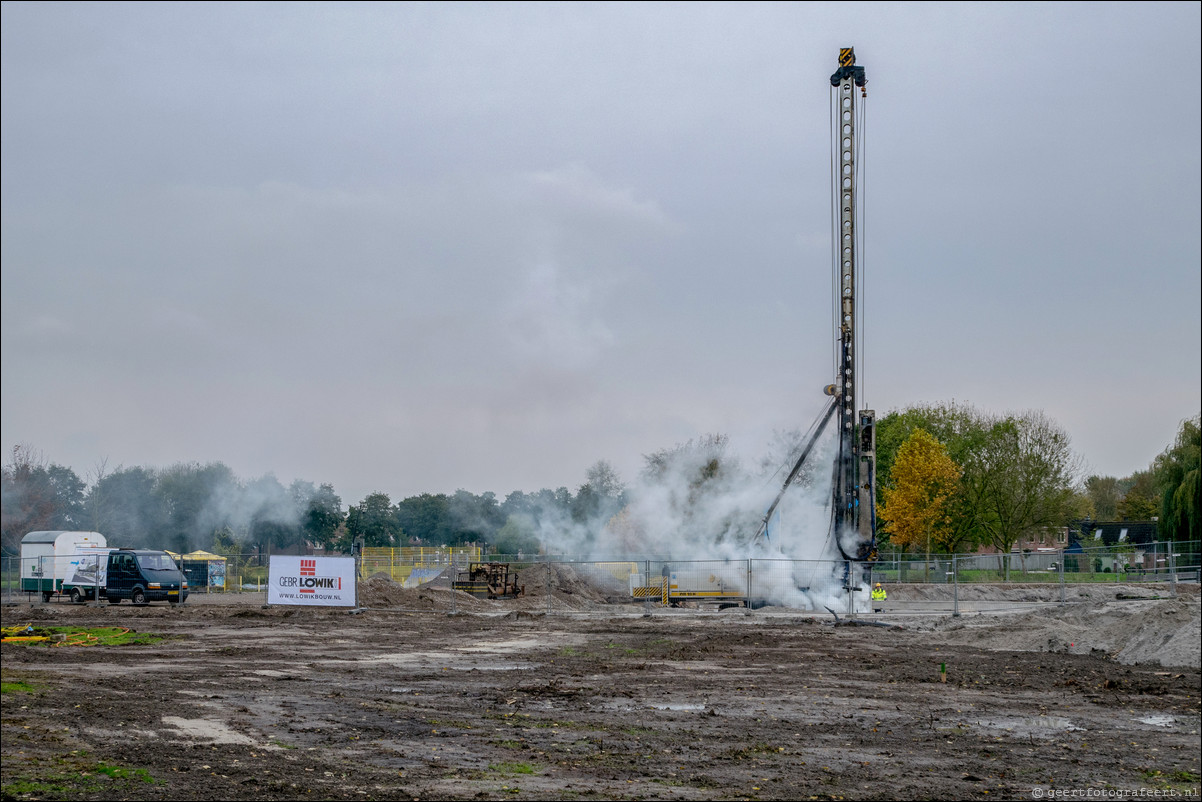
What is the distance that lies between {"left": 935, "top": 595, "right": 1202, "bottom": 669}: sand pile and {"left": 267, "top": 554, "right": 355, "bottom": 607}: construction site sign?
1931cm

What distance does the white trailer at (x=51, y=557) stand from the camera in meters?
42.9

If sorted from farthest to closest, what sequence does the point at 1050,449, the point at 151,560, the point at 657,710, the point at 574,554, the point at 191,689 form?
the point at 1050,449 < the point at 574,554 < the point at 151,560 < the point at 191,689 < the point at 657,710

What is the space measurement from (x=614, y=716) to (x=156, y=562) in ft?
110

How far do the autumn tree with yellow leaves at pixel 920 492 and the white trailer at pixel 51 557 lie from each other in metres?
41.5

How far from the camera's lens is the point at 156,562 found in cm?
4119

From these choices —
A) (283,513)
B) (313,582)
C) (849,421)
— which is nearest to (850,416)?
(849,421)

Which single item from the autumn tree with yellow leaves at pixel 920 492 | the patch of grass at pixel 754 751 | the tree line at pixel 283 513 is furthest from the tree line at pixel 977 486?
the patch of grass at pixel 754 751

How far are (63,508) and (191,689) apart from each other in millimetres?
43854

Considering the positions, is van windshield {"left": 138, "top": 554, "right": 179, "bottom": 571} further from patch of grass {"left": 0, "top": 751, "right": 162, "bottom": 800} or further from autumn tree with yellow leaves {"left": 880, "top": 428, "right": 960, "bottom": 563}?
autumn tree with yellow leaves {"left": 880, "top": 428, "right": 960, "bottom": 563}

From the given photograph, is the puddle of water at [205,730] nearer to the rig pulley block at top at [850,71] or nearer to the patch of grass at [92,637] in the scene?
the patch of grass at [92,637]

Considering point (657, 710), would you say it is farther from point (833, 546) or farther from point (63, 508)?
point (63, 508)

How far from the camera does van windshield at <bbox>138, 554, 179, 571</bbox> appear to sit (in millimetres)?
40781

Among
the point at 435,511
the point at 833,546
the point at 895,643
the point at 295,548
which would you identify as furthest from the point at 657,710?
the point at 435,511

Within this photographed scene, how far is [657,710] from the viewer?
45.1 feet
